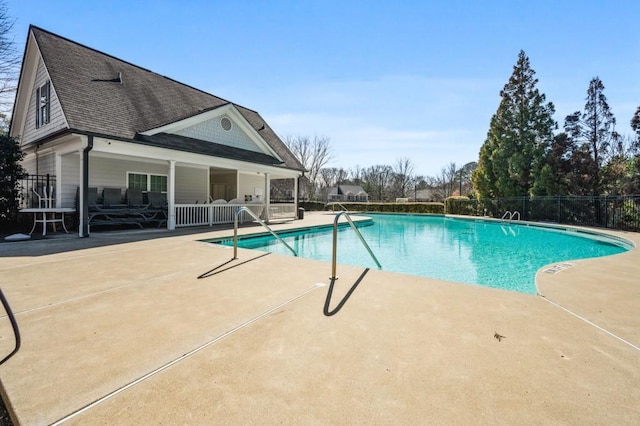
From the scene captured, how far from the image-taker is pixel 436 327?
115 inches

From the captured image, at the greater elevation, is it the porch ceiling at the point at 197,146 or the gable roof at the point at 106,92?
the gable roof at the point at 106,92

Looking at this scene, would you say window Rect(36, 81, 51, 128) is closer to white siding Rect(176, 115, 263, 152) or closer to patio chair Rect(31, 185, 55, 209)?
patio chair Rect(31, 185, 55, 209)

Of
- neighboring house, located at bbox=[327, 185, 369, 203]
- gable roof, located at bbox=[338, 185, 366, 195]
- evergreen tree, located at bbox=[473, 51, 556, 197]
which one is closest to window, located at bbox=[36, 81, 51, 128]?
evergreen tree, located at bbox=[473, 51, 556, 197]

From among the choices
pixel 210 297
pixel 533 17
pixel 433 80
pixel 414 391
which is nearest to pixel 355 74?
pixel 433 80

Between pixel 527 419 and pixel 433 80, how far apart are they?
42.1ft

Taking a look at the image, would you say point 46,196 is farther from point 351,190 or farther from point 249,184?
point 351,190

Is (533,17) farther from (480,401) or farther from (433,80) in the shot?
(480,401)

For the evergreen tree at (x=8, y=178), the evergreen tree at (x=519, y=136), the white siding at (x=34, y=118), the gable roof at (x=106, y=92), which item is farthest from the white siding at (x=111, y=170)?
the evergreen tree at (x=519, y=136)

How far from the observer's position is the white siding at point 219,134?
12719 mm

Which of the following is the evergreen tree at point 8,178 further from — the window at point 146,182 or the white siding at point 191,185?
the white siding at point 191,185

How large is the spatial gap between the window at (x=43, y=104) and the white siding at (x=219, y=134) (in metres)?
4.14

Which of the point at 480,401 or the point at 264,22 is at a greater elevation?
the point at 264,22

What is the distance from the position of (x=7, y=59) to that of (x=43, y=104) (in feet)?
14.8

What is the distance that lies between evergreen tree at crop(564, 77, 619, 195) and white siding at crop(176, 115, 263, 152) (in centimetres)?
1898
